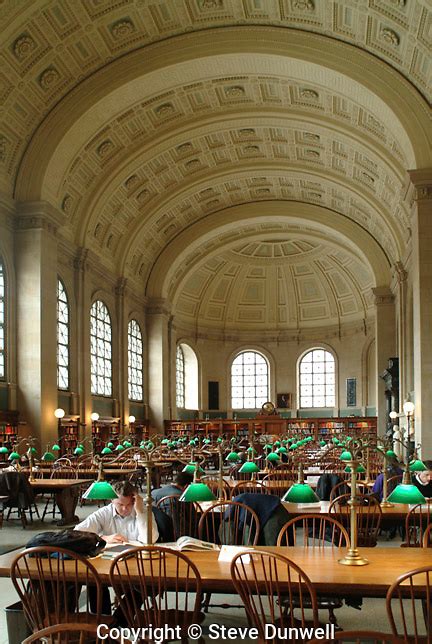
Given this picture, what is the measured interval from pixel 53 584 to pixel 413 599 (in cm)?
233

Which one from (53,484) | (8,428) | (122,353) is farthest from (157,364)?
(53,484)

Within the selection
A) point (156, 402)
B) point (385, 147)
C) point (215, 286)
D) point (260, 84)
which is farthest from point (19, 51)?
point (215, 286)

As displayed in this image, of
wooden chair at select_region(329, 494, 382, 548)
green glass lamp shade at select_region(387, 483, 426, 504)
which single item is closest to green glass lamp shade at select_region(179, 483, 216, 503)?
green glass lamp shade at select_region(387, 483, 426, 504)

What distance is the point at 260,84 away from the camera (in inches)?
814

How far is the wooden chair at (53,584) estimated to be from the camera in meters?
4.25

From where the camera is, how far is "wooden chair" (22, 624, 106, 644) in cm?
290

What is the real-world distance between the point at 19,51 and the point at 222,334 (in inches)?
921

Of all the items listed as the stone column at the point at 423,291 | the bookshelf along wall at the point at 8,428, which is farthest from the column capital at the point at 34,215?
the stone column at the point at 423,291

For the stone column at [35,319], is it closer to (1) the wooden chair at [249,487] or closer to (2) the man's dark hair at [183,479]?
(1) the wooden chair at [249,487]

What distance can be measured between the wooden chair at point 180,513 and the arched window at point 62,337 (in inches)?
585

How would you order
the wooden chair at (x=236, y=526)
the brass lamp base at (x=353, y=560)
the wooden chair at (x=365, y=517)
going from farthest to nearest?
1. the wooden chair at (x=365, y=517)
2. the wooden chair at (x=236, y=526)
3. the brass lamp base at (x=353, y=560)

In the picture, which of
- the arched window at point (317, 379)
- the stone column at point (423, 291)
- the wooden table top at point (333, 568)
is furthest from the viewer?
the arched window at point (317, 379)

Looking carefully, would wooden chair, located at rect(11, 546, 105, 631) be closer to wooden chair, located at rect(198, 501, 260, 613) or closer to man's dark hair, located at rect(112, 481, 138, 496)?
man's dark hair, located at rect(112, 481, 138, 496)

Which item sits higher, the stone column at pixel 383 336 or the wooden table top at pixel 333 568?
the stone column at pixel 383 336
